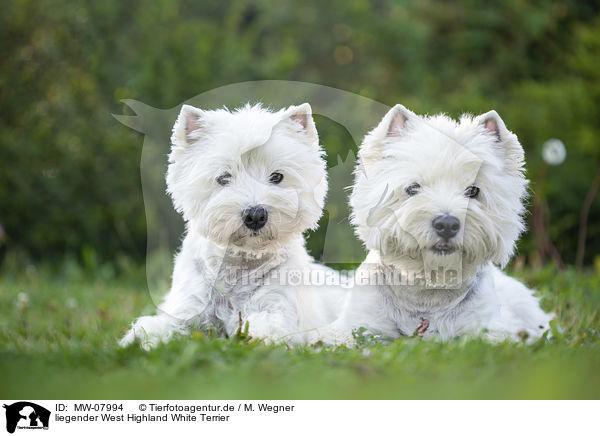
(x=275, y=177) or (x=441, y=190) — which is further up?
(x=275, y=177)

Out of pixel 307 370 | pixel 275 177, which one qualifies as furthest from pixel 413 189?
pixel 307 370

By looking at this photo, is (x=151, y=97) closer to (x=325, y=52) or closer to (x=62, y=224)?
(x=62, y=224)

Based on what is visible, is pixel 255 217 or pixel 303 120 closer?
pixel 255 217

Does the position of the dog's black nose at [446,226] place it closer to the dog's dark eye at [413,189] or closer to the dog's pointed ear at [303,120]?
the dog's dark eye at [413,189]

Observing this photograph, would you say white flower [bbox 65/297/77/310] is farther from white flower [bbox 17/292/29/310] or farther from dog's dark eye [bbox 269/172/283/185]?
dog's dark eye [bbox 269/172/283/185]

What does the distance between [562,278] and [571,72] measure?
908cm

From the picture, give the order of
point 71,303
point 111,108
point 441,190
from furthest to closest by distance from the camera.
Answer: point 111,108
point 71,303
point 441,190

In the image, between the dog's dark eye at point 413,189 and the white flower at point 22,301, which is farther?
the white flower at point 22,301

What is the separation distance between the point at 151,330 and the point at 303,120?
5.49 ft

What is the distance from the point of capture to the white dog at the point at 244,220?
3.84m

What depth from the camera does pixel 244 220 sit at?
377cm

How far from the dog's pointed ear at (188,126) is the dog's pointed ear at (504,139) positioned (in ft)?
5.80
